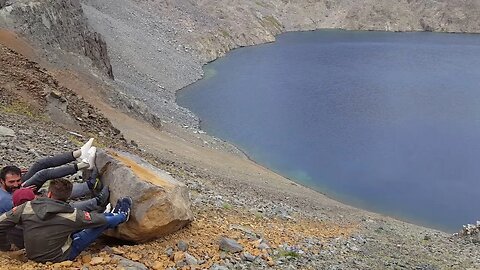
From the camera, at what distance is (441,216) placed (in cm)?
3028

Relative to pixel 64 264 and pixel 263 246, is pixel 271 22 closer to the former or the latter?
pixel 263 246

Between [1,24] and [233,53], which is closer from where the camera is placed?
[1,24]

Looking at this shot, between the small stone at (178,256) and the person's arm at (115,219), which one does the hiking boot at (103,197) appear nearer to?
the person's arm at (115,219)

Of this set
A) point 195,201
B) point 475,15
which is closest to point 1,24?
point 195,201

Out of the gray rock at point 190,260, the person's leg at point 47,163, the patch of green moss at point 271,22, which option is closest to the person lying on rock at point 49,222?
the gray rock at point 190,260

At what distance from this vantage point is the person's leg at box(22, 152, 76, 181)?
11039 mm

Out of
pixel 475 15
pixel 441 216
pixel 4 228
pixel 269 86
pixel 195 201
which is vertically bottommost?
pixel 4 228

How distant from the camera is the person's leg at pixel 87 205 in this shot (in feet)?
32.7

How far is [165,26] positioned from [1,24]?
5607 centimetres

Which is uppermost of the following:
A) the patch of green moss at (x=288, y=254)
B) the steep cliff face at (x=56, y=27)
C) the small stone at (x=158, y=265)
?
the steep cliff face at (x=56, y=27)

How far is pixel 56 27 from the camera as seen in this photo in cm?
3341

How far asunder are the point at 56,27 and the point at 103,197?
1022 inches

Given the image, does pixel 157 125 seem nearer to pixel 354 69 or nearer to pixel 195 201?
pixel 195 201

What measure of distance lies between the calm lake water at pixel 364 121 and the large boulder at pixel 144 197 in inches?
879
